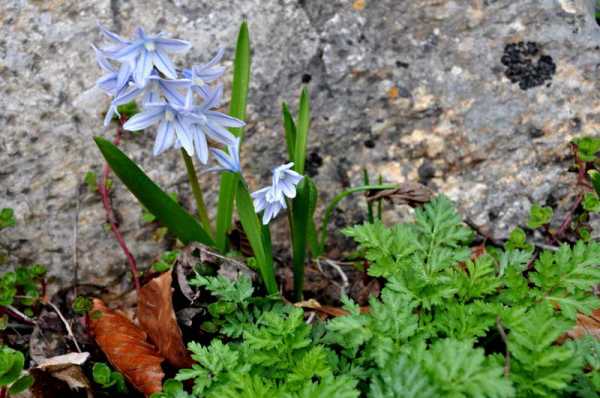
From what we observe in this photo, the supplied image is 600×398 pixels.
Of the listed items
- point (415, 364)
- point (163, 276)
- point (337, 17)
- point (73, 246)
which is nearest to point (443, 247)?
point (415, 364)

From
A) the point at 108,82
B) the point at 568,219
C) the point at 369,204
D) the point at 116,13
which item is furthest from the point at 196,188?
the point at 568,219

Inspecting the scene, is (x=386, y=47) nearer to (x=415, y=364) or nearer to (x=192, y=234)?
(x=192, y=234)

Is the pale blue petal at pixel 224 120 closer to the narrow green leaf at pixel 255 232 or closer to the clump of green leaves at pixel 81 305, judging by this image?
the narrow green leaf at pixel 255 232

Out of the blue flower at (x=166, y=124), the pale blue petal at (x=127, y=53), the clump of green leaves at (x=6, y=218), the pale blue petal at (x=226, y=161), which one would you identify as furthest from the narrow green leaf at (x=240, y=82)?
the clump of green leaves at (x=6, y=218)

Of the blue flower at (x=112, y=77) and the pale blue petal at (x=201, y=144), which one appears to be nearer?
the blue flower at (x=112, y=77)

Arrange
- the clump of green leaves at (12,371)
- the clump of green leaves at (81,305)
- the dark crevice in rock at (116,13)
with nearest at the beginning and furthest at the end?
1. the clump of green leaves at (12,371)
2. the clump of green leaves at (81,305)
3. the dark crevice in rock at (116,13)

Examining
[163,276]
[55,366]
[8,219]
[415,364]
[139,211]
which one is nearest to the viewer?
[415,364]
